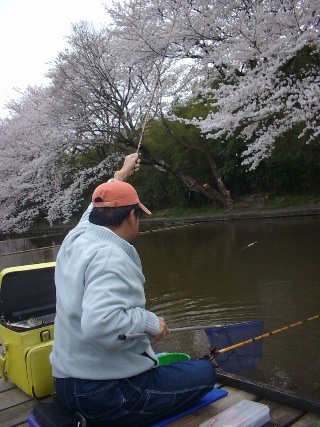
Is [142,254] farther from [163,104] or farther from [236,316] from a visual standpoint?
[163,104]

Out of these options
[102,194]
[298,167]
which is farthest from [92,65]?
[102,194]

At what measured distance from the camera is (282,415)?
227cm

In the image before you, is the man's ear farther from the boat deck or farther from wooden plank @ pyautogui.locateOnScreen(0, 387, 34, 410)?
wooden plank @ pyautogui.locateOnScreen(0, 387, 34, 410)

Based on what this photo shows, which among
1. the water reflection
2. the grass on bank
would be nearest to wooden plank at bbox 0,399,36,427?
the water reflection

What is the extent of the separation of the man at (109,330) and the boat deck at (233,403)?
0.22 m

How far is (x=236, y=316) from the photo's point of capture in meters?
5.57

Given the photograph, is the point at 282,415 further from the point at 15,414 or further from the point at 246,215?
the point at 246,215

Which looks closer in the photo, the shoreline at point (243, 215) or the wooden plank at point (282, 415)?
the wooden plank at point (282, 415)

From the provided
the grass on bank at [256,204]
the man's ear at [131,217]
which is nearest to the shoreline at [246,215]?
the grass on bank at [256,204]

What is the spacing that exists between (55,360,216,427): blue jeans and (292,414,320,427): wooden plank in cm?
49

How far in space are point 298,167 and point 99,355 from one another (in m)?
17.0

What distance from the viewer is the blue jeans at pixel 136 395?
1887 mm

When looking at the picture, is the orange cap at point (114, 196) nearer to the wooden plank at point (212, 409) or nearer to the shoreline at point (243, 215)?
the wooden plank at point (212, 409)

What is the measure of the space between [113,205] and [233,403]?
1.33 metres
